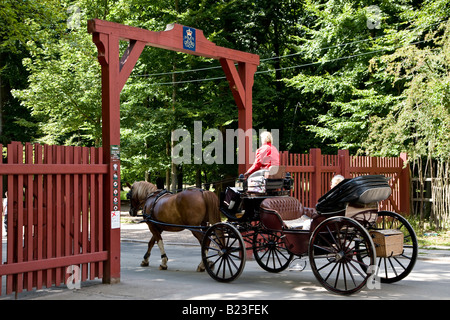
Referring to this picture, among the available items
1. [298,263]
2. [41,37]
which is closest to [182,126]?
[41,37]

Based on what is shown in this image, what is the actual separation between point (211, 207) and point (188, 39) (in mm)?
3274

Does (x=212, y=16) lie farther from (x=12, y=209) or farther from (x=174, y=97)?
(x=12, y=209)

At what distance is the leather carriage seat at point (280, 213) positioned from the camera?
29.4ft

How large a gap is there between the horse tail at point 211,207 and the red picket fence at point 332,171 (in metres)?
2.69

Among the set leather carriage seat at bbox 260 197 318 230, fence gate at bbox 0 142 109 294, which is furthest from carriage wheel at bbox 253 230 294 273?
fence gate at bbox 0 142 109 294

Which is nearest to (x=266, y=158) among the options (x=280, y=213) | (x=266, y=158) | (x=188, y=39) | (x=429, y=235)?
(x=266, y=158)

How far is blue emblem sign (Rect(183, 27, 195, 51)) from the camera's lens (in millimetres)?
10547

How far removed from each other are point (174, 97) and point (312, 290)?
55.3 ft

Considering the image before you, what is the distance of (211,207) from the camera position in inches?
403

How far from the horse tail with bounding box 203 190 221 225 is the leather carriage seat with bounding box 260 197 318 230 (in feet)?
4.35

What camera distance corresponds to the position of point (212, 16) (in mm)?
24234

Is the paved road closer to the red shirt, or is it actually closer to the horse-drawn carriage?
the horse-drawn carriage

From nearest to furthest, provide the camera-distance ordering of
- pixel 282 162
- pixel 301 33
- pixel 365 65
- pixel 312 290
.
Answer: pixel 312 290 → pixel 282 162 → pixel 365 65 → pixel 301 33

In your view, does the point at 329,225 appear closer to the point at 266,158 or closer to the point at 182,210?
the point at 266,158
